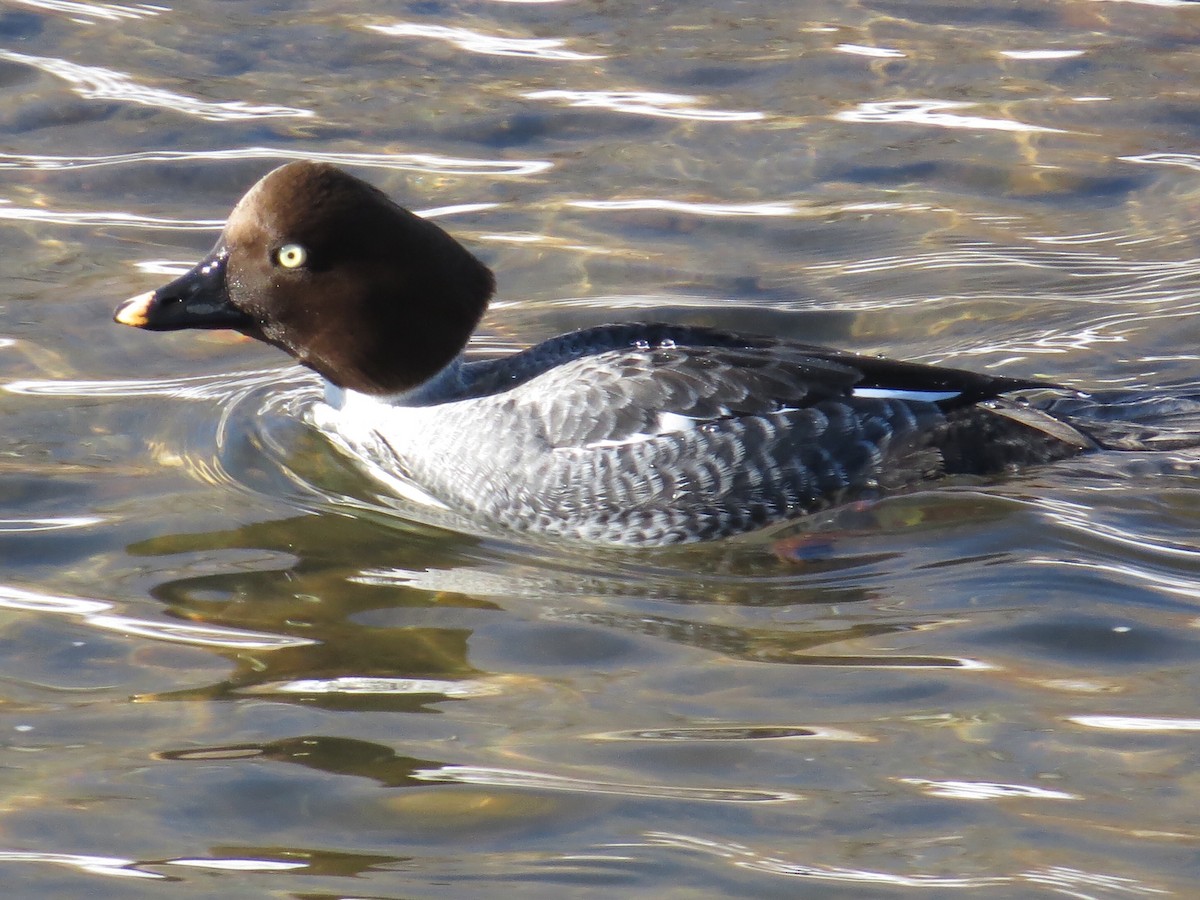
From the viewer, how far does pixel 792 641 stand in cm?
547

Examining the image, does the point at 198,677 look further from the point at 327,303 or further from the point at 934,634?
the point at 934,634

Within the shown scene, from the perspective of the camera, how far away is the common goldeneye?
631 centimetres

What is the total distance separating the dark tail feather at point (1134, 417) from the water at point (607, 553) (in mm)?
158

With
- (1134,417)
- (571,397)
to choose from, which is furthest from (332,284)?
(1134,417)

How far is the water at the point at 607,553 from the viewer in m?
4.41

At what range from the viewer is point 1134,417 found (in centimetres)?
694

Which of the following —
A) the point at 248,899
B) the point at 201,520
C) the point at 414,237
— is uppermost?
the point at 414,237

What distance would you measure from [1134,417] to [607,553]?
237cm

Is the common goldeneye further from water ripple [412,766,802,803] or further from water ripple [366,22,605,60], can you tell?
water ripple [366,22,605,60]

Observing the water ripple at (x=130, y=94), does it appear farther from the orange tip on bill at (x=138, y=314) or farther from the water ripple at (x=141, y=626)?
the water ripple at (x=141, y=626)

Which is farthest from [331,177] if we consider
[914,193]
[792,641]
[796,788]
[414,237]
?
[914,193]

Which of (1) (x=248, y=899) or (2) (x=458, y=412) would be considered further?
(2) (x=458, y=412)

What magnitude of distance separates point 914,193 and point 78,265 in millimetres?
4457

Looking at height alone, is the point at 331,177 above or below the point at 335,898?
above
